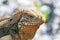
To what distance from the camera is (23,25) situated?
78cm

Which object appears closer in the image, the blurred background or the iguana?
the iguana

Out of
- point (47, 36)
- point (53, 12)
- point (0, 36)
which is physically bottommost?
point (47, 36)

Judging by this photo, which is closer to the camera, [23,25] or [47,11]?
[23,25]

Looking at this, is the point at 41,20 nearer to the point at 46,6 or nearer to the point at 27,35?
the point at 27,35

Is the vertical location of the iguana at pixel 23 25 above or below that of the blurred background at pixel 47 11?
above

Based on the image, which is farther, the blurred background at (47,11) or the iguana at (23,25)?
the blurred background at (47,11)

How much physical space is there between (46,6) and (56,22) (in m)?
0.15

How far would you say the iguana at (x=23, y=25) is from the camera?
0.76m

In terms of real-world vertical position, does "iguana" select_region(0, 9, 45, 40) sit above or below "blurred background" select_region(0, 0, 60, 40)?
above

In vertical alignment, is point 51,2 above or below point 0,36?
below

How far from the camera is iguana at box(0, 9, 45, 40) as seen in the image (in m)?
0.76

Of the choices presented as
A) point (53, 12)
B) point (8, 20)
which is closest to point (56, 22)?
point (53, 12)

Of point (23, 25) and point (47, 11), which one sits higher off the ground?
point (23, 25)

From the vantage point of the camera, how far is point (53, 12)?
76.1 inches
